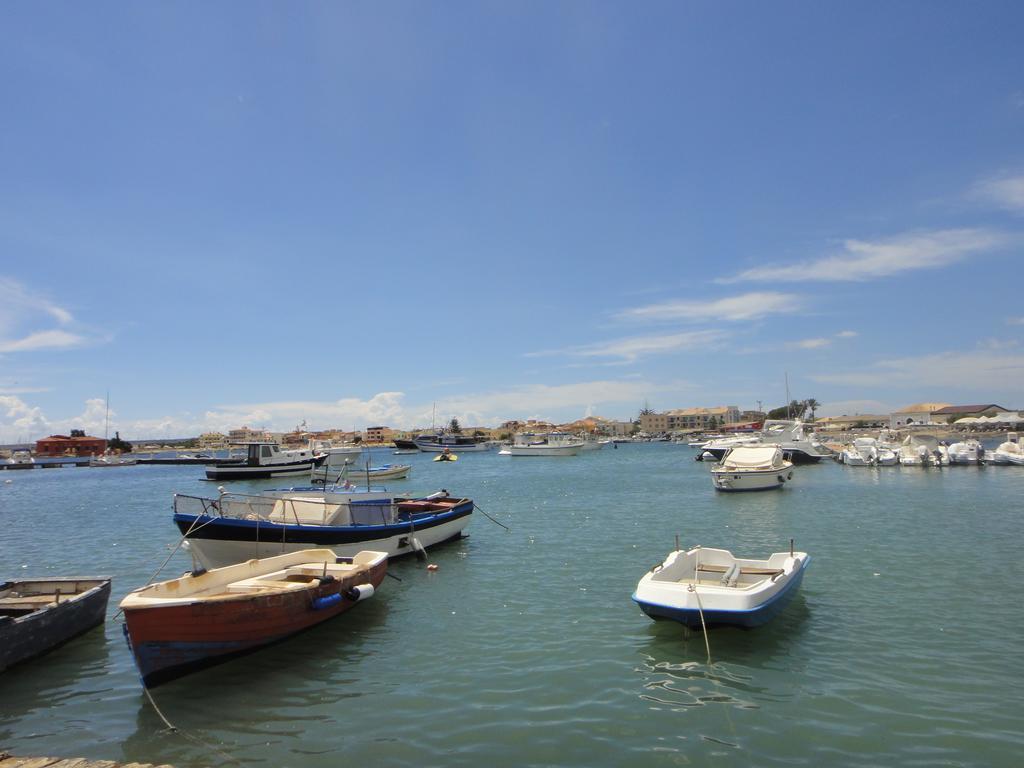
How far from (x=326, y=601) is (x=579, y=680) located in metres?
5.68

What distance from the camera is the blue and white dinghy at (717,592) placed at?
1148 cm

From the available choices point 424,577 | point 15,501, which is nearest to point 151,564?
point 424,577

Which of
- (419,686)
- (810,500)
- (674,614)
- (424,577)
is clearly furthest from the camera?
(810,500)

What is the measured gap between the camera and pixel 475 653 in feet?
39.0

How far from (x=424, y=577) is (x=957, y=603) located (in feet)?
44.8

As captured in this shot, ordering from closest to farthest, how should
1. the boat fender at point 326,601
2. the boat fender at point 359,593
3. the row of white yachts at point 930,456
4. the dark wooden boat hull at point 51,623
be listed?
the dark wooden boat hull at point 51,623 < the boat fender at point 326,601 < the boat fender at point 359,593 < the row of white yachts at point 930,456

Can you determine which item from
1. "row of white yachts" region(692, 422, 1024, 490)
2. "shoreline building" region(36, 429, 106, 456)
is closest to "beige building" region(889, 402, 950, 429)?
"row of white yachts" region(692, 422, 1024, 490)

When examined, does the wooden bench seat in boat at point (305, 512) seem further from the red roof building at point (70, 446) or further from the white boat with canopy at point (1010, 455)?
the red roof building at point (70, 446)

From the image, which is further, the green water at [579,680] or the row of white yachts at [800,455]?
the row of white yachts at [800,455]

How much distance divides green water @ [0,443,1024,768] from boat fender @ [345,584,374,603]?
0.84 m

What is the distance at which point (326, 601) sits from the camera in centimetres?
1298

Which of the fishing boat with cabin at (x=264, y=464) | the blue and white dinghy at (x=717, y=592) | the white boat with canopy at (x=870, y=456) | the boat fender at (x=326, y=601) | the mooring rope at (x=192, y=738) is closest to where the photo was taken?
the mooring rope at (x=192, y=738)

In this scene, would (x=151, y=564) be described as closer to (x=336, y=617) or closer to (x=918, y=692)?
(x=336, y=617)

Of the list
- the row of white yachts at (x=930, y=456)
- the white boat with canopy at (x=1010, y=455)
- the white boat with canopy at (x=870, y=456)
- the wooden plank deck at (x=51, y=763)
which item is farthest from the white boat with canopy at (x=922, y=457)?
the wooden plank deck at (x=51, y=763)
